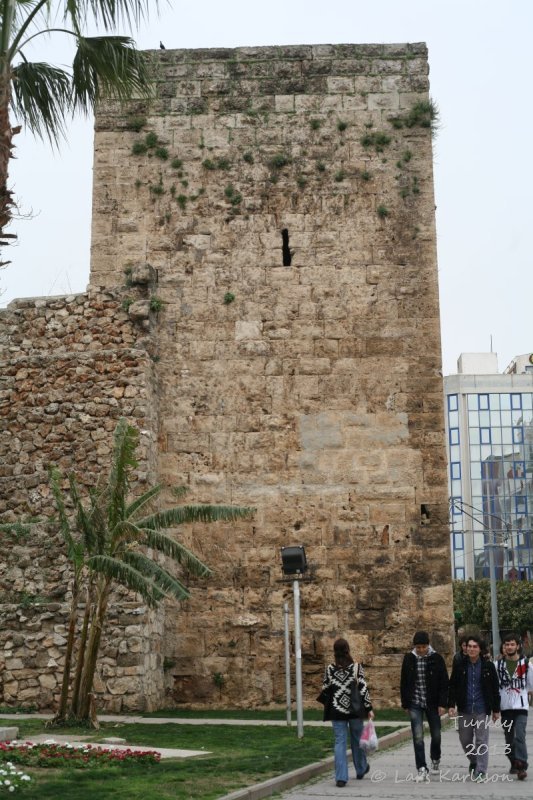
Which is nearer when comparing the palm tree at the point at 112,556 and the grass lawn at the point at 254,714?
the palm tree at the point at 112,556

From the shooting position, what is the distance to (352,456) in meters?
17.3

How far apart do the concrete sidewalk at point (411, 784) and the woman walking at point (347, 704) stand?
26 centimetres

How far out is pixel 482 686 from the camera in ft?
31.4

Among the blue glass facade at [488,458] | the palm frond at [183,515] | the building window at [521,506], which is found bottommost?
the palm frond at [183,515]

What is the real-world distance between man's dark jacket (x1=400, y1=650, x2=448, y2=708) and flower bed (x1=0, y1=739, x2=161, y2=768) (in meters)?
2.29

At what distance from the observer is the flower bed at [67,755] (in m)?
9.45

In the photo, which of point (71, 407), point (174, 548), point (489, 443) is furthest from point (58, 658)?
point (489, 443)

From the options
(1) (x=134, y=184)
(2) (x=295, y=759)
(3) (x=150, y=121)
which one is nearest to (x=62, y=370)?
(1) (x=134, y=184)

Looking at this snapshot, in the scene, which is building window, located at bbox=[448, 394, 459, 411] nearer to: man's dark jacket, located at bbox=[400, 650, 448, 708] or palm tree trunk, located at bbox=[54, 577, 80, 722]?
palm tree trunk, located at bbox=[54, 577, 80, 722]

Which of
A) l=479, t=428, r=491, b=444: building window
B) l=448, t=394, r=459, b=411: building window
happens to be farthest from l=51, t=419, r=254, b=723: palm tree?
l=479, t=428, r=491, b=444: building window

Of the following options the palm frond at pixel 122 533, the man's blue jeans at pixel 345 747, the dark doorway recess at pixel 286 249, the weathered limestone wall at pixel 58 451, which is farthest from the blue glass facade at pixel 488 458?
the man's blue jeans at pixel 345 747

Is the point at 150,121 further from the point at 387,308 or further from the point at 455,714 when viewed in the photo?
the point at 455,714

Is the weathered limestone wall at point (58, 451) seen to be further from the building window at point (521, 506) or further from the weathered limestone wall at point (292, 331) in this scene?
the building window at point (521, 506)

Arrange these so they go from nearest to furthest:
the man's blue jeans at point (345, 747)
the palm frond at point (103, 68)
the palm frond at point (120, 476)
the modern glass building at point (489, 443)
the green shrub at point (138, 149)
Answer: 1. the man's blue jeans at point (345, 747)
2. the palm frond at point (103, 68)
3. the palm frond at point (120, 476)
4. the green shrub at point (138, 149)
5. the modern glass building at point (489, 443)
